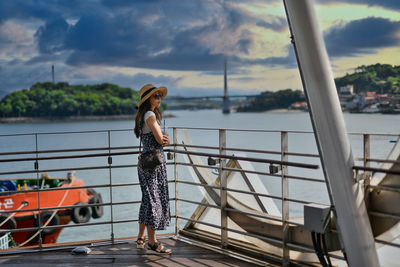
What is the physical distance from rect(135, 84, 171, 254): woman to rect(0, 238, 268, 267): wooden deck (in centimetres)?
14

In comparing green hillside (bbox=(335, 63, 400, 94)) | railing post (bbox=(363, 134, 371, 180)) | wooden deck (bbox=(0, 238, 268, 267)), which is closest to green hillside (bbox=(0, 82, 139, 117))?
wooden deck (bbox=(0, 238, 268, 267))

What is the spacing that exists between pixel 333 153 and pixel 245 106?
1550cm

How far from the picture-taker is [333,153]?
2.75 m

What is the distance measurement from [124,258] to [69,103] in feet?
131

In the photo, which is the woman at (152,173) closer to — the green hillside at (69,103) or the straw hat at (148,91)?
the straw hat at (148,91)

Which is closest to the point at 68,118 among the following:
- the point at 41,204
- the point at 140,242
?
the point at 41,204

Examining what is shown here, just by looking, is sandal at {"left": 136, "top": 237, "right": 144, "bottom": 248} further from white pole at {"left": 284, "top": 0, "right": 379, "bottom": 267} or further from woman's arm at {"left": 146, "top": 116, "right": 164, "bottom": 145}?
white pole at {"left": 284, "top": 0, "right": 379, "bottom": 267}

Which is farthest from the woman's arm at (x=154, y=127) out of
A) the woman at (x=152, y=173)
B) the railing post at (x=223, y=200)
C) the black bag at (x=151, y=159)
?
the railing post at (x=223, y=200)

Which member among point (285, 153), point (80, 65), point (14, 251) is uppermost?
point (80, 65)

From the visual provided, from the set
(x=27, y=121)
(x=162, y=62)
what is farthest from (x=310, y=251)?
(x=162, y=62)

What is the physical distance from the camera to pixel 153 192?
3.74 meters

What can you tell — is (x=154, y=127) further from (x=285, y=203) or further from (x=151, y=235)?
(x=285, y=203)

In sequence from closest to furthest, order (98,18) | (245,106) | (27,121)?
(245,106), (27,121), (98,18)

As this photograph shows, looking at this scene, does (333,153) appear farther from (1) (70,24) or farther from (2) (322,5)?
(1) (70,24)
